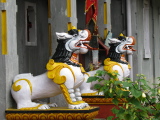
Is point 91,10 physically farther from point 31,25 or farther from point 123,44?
point 31,25

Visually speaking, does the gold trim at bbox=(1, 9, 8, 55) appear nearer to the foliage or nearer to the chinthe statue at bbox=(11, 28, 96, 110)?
the chinthe statue at bbox=(11, 28, 96, 110)

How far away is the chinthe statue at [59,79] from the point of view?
10.5m

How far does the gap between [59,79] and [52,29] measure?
2.67 meters

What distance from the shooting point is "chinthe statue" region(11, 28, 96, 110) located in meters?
10.5

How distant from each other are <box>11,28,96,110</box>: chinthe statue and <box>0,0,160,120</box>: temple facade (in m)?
0.23

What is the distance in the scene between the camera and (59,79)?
10.5 metres

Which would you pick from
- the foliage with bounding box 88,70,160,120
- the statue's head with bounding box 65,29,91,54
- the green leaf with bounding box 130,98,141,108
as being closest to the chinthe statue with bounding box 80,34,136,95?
the statue's head with bounding box 65,29,91,54

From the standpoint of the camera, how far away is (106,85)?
8.91m

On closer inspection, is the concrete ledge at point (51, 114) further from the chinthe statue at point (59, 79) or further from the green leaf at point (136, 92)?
the green leaf at point (136, 92)

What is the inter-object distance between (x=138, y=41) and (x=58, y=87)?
32.0 ft

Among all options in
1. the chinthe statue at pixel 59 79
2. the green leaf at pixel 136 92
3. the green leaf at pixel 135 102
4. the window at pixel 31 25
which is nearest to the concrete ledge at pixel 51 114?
the chinthe statue at pixel 59 79

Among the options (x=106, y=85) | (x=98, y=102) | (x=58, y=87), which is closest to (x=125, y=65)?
(x=98, y=102)

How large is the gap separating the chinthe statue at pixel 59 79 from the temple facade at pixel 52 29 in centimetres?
23

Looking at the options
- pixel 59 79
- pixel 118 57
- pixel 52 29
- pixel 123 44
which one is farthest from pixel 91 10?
pixel 59 79
